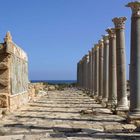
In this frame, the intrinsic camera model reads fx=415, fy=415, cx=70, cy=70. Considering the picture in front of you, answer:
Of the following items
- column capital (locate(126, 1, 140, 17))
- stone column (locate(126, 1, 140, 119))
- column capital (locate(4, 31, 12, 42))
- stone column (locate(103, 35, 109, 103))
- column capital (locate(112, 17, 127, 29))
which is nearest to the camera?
stone column (locate(126, 1, 140, 119))

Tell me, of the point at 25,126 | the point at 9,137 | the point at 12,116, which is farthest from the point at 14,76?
the point at 9,137

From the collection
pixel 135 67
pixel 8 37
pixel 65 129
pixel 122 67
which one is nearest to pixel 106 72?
pixel 122 67

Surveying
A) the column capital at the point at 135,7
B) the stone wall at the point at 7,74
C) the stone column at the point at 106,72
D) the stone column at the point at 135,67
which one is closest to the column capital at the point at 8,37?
the stone wall at the point at 7,74

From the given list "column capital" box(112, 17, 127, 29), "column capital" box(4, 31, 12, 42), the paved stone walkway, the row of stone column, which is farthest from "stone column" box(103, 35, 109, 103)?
the paved stone walkway

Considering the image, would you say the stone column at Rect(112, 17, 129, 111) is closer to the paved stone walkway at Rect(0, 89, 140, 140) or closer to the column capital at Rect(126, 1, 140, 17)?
the paved stone walkway at Rect(0, 89, 140, 140)

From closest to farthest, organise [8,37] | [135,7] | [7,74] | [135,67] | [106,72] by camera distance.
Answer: [135,67], [135,7], [7,74], [8,37], [106,72]

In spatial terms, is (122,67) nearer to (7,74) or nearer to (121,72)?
(121,72)

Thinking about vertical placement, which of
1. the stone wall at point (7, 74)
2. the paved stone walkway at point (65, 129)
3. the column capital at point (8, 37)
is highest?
the column capital at point (8, 37)

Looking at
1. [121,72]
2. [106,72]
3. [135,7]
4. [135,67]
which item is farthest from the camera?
[106,72]

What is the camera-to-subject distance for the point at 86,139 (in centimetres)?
1101

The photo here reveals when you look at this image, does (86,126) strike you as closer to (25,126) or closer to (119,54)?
(25,126)

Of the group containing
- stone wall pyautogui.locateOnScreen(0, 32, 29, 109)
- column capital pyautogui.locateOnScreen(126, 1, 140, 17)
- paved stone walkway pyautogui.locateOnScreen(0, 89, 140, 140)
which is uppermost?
column capital pyautogui.locateOnScreen(126, 1, 140, 17)

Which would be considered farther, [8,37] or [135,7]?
[8,37]

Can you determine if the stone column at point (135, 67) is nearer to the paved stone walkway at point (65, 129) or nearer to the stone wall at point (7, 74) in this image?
the paved stone walkway at point (65, 129)
